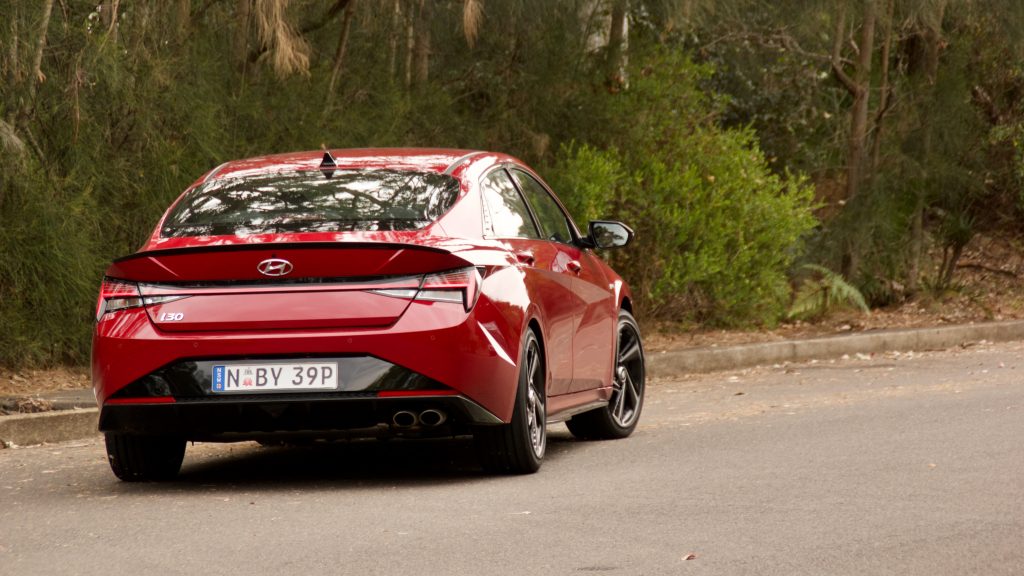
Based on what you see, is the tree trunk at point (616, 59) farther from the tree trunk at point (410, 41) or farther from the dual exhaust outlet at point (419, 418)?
the dual exhaust outlet at point (419, 418)

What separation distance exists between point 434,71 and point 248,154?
3.12 metres

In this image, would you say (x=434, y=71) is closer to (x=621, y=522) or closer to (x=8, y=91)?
(x=8, y=91)

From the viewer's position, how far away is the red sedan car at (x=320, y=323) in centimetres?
717

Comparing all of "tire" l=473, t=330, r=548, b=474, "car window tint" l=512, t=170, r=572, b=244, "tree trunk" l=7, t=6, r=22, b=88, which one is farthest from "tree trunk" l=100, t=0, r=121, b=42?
"tire" l=473, t=330, r=548, b=474

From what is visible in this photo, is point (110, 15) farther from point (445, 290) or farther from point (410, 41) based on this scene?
point (445, 290)

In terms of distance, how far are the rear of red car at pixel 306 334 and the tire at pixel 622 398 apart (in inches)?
88.4

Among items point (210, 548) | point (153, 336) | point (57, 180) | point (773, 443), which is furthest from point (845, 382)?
point (210, 548)

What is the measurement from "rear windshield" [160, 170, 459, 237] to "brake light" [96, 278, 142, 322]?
0.35 m

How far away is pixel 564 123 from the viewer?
16594 mm

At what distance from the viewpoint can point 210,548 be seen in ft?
19.7

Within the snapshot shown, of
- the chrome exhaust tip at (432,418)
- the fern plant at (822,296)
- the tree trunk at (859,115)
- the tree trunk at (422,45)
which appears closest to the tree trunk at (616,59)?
the tree trunk at (422,45)

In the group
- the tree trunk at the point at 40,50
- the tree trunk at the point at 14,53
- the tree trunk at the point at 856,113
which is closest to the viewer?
the tree trunk at the point at 14,53

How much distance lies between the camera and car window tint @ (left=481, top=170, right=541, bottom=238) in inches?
318

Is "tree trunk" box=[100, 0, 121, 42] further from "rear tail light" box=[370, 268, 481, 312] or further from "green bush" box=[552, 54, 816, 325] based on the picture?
"rear tail light" box=[370, 268, 481, 312]
